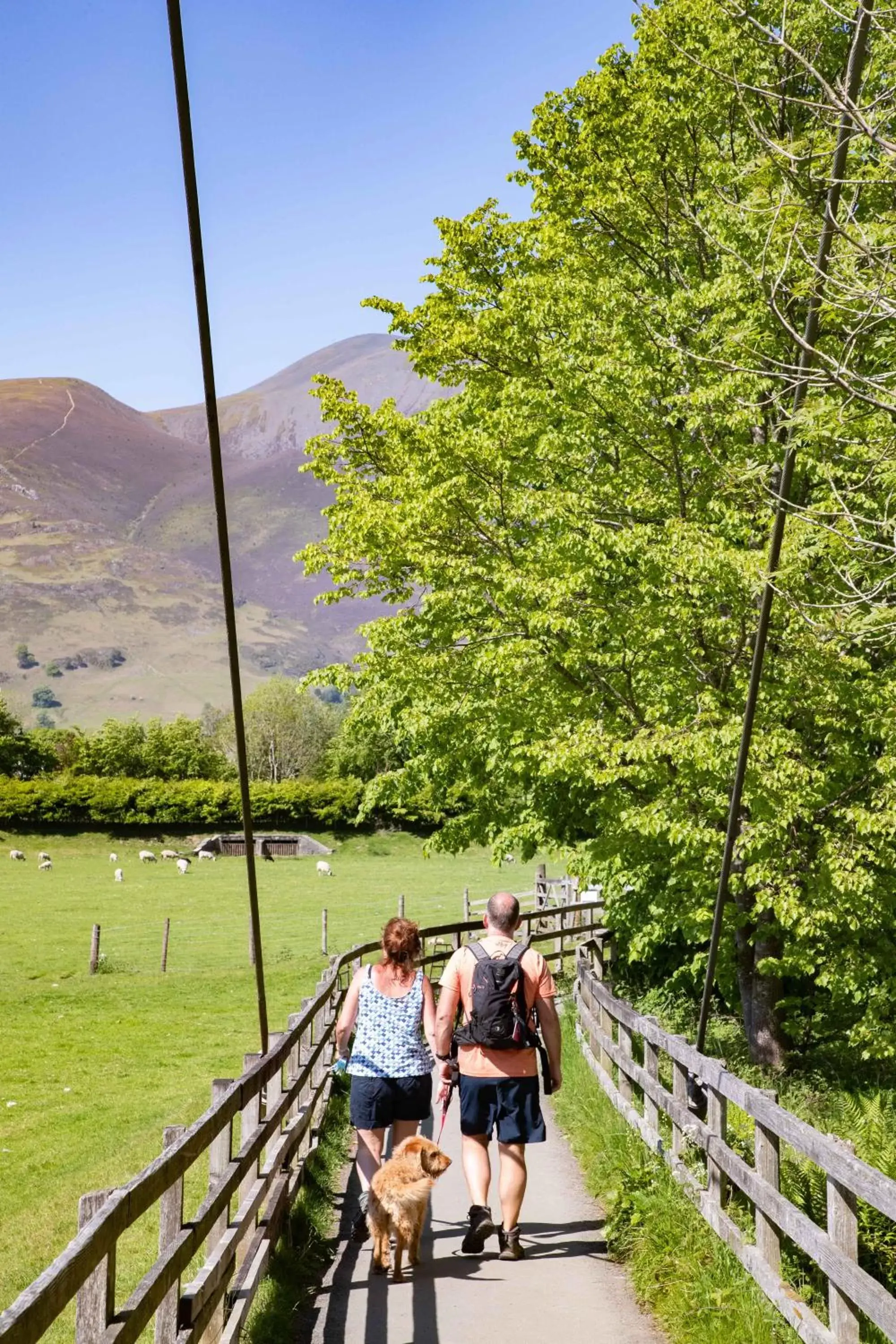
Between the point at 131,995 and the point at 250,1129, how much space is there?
69.7ft

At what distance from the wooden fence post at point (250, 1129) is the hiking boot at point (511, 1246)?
138 cm

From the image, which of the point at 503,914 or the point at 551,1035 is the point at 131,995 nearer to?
the point at 551,1035

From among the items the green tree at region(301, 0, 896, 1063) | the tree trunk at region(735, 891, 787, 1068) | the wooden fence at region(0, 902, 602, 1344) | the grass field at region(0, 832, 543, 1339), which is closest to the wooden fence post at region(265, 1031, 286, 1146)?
the wooden fence at region(0, 902, 602, 1344)

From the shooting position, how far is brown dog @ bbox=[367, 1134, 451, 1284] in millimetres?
6242

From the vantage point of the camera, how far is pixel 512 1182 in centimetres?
665

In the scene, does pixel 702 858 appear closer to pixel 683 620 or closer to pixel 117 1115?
pixel 683 620

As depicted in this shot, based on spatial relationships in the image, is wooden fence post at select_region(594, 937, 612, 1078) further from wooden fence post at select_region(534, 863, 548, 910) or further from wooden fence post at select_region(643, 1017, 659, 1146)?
wooden fence post at select_region(534, 863, 548, 910)

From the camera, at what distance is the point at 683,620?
1092 centimetres

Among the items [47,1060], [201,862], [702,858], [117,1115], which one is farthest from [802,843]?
[201,862]

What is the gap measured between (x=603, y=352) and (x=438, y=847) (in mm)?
7207

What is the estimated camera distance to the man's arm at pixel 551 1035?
6.68 meters

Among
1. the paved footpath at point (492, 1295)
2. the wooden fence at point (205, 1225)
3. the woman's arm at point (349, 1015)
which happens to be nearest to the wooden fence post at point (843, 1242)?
the paved footpath at point (492, 1295)

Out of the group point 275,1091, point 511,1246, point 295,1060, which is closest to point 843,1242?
point 511,1246

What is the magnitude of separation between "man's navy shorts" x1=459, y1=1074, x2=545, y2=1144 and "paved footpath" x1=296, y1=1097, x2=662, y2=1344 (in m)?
0.66
